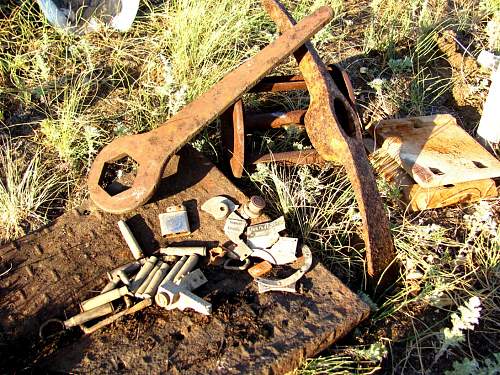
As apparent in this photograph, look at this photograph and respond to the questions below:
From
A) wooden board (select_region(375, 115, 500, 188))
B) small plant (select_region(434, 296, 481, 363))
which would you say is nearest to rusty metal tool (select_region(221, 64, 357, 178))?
wooden board (select_region(375, 115, 500, 188))

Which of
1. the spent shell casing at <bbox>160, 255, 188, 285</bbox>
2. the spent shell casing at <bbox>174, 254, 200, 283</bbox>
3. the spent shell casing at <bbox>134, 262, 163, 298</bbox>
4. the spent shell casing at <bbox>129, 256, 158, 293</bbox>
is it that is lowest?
the spent shell casing at <bbox>174, 254, 200, 283</bbox>

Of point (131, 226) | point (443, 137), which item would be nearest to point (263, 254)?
point (131, 226)

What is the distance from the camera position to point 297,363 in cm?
245

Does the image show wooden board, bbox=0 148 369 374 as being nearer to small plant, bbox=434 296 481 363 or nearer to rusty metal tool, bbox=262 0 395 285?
rusty metal tool, bbox=262 0 395 285

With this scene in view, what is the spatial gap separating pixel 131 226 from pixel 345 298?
1188 mm

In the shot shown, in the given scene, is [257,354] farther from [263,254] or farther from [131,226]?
[131,226]

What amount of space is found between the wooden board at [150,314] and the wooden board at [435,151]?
1.06 metres

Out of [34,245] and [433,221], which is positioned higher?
[34,245]

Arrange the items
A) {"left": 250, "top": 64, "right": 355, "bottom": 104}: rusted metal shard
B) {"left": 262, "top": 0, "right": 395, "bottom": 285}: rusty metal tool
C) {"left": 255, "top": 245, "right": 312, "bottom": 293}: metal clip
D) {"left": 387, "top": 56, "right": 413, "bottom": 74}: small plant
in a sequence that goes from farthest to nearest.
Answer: {"left": 387, "top": 56, "right": 413, "bottom": 74}: small plant
{"left": 250, "top": 64, "right": 355, "bottom": 104}: rusted metal shard
{"left": 262, "top": 0, "right": 395, "bottom": 285}: rusty metal tool
{"left": 255, "top": 245, "right": 312, "bottom": 293}: metal clip

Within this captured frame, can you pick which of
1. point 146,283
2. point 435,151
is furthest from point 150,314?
point 435,151

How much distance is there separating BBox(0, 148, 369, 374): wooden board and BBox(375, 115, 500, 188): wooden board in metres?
1.06

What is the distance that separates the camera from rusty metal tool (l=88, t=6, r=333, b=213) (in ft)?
9.25

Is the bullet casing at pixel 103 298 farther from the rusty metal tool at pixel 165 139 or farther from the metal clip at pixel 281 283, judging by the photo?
the metal clip at pixel 281 283

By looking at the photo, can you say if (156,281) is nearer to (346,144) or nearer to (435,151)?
(346,144)
